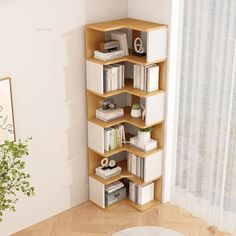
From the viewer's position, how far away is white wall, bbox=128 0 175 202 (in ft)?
13.2

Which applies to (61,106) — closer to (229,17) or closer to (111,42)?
(111,42)

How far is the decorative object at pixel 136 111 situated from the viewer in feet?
14.2

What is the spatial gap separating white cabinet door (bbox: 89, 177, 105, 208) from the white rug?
428 mm

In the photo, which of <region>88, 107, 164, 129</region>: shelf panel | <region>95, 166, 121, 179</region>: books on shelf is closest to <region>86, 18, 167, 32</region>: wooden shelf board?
<region>88, 107, 164, 129</region>: shelf panel

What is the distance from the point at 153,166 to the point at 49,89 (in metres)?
1.23

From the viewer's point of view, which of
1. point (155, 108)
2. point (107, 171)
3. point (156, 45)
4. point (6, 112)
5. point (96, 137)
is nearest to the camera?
point (6, 112)

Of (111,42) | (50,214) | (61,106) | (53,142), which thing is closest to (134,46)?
(111,42)

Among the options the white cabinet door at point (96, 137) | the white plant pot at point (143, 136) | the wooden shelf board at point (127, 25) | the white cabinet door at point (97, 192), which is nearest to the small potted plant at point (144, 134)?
the white plant pot at point (143, 136)

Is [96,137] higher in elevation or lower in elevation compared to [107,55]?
lower

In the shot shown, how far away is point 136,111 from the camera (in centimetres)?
432

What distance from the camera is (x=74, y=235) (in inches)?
161

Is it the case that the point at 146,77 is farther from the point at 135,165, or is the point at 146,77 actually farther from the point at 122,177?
the point at 122,177

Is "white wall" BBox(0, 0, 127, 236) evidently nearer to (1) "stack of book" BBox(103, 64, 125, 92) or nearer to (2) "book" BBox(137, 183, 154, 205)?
(1) "stack of book" BBox(103, 64, 125, 92)

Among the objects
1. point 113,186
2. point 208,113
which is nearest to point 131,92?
point 208,113
